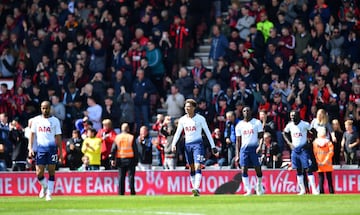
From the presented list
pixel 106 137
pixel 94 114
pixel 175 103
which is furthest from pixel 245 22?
pixel 106 137

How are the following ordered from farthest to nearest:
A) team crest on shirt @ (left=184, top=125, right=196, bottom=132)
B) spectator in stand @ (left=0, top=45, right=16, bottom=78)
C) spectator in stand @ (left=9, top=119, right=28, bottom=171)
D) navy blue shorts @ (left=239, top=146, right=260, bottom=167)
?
1. spectator in stand @ (left=0, top=45, right=16, bottom=78)
2. spectator in stand @ (left=9, top=119, right=28, bottom=171)
3. navy blue shorts @ (left=239, top=146, right=260, bottom=167)
4. team crest on shirt @ (left=184, top=125, right=196, bottom=132)

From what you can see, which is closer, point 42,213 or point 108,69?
point 42,213

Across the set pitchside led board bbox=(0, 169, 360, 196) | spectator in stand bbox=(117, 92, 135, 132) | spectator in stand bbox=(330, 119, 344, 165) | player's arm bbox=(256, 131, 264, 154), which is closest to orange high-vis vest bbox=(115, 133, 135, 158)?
pitchside led board bbox=(0, 169, 360, 196)

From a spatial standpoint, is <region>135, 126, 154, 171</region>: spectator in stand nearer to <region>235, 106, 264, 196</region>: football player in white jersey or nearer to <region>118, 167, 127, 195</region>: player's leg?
<region>118, 167, 127, 195</region>: player's leg

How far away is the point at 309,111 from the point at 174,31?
235 inches

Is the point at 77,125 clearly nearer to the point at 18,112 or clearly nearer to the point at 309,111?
the point at 18,112

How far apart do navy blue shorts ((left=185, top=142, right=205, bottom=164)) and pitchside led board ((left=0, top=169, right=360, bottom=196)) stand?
437 cm

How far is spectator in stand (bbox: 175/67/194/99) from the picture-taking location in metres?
35.6

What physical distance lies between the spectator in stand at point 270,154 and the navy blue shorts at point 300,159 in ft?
7.82

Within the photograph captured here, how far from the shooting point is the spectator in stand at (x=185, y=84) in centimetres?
3556

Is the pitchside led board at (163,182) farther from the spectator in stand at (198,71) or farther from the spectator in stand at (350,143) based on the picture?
the spectator in stand at (198,71)

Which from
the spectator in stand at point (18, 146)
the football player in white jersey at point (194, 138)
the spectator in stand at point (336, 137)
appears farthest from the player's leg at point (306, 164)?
the spectator in stand at point (18, 146)

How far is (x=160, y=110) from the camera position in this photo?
37406 millimetres

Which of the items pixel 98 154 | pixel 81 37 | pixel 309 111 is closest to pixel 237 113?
pixel 309 111
